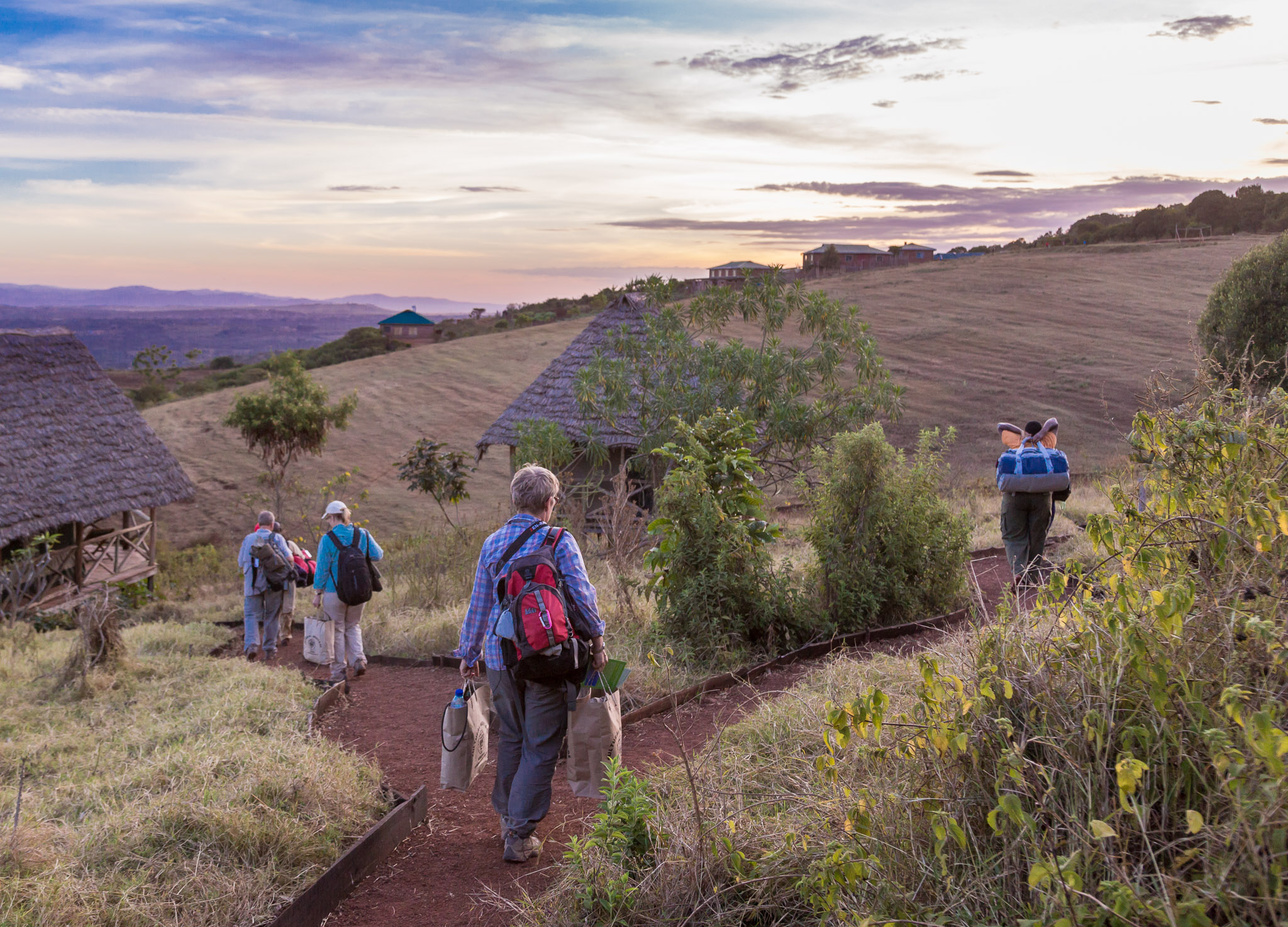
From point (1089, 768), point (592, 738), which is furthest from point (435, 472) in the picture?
point (1089, 768)

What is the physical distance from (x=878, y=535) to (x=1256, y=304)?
58.9 ft

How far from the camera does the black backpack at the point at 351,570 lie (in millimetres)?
7438

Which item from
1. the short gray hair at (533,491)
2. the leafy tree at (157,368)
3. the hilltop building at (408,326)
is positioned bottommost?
the short gray hair at (533,491)

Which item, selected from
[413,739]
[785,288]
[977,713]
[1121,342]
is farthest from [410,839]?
[1121,342]

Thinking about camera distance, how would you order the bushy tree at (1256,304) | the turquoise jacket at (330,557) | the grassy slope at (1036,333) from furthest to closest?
1. the grassy slope at (1036,333)
2. the bushy tree at (1256,304)
3. the turquoise jacket at (330,557)

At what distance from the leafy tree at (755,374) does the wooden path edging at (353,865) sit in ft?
24.1

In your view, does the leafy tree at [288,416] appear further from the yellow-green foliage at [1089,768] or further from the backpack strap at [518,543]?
the yellow-green foliage at [1089,768]

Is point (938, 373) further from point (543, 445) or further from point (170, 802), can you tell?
point (170, 802)

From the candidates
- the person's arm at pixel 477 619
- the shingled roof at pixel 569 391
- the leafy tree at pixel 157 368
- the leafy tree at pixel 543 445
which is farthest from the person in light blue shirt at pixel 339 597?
the leafy tree at pixel 157 368

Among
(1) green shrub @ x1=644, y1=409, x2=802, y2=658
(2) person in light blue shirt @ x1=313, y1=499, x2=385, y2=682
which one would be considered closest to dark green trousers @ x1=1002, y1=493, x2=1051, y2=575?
(1) green shrub @ x1=644, y1=409, x2=802, y2=658

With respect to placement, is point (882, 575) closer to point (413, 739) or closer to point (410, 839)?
point (413, 739)

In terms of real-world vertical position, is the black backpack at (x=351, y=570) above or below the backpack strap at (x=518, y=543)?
below

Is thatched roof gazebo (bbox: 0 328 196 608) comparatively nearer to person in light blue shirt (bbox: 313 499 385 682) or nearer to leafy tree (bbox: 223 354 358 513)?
leafy tree (bbox: 223 354 358 513)

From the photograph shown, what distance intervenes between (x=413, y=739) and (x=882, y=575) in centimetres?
387
